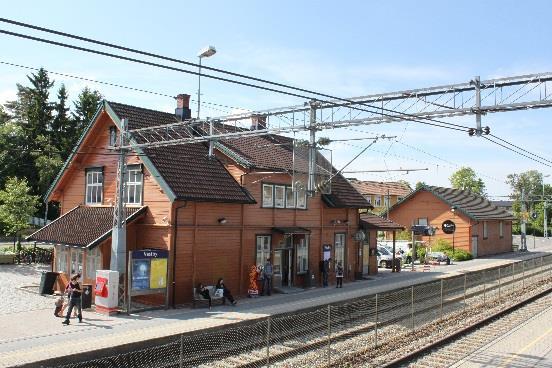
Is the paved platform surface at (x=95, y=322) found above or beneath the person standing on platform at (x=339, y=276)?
beneath

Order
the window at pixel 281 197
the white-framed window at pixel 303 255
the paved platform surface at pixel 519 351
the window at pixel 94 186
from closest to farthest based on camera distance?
1. the paved platform surface at pixel 519 351
2. the window at pixel 94 186
3. the window at pixel 281 197
4. the white-framed window at pixel 303 255

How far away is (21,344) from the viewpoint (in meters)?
14.1

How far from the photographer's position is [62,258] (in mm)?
23969

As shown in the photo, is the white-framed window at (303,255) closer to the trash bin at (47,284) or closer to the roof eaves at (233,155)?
the roof eaves at (233,155)

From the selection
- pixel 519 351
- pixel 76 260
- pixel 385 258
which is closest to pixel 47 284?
pixel 76 260

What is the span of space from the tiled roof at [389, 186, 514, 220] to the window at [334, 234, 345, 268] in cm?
1899

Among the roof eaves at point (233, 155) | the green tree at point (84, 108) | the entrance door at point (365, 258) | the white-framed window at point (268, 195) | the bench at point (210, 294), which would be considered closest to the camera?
the bench at point (210, 294)

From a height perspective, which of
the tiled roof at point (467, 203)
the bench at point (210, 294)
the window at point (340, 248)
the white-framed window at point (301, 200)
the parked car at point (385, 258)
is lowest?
the bench at point (210, 294)

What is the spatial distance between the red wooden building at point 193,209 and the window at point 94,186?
47 millimetres

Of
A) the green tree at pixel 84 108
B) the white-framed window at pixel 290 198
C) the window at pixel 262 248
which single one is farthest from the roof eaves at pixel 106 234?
the green tree at pixel 84 108

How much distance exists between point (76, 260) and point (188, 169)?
20.5ft

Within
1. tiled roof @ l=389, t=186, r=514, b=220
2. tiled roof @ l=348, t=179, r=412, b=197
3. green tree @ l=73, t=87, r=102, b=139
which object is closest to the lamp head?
tiled roof @ l=389, t=186, r=514, b=220

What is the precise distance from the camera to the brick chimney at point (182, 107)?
27078mm

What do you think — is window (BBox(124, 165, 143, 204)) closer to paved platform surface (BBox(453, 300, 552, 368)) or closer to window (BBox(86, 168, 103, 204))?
window (BBox(86, 168, 103, 204))
